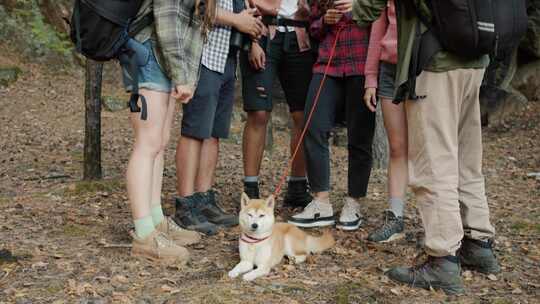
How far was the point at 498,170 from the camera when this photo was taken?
9.44 m

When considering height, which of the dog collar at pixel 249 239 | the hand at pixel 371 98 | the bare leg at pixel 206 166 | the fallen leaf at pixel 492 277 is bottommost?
the fallen leaf at pixel 492 277

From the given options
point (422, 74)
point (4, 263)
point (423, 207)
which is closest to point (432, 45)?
point (422, 74)

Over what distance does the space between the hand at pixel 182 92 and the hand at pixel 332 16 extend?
1464 millimetres

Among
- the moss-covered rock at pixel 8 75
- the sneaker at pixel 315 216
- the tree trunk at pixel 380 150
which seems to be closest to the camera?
the sneaker at pixel 315 216

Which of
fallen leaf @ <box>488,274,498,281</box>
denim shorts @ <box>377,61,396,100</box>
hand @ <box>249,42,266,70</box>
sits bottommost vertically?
fallen leaf @ <box>488,274,498,281</box>

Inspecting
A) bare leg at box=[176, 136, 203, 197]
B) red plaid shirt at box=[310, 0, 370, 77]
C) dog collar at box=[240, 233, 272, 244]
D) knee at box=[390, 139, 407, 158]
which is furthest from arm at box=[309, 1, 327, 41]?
dog collar at box=[240, 233, 272, 244]

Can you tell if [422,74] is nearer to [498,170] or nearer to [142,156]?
[142,156]

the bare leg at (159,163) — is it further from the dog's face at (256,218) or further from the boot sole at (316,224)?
the boot sole at (316,224)

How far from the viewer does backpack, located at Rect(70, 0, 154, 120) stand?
3.64 meters

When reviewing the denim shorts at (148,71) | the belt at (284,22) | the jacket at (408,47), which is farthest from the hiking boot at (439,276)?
the belt at (284,22)

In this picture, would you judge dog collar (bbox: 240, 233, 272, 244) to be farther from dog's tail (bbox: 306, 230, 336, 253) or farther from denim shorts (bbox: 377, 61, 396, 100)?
denim shorts (bbox: 377, 61, 396, 100)

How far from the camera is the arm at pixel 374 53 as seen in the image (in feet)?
15.3

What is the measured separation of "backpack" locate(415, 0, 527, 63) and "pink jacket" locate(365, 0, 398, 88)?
2.98 feet

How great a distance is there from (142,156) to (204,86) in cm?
95
